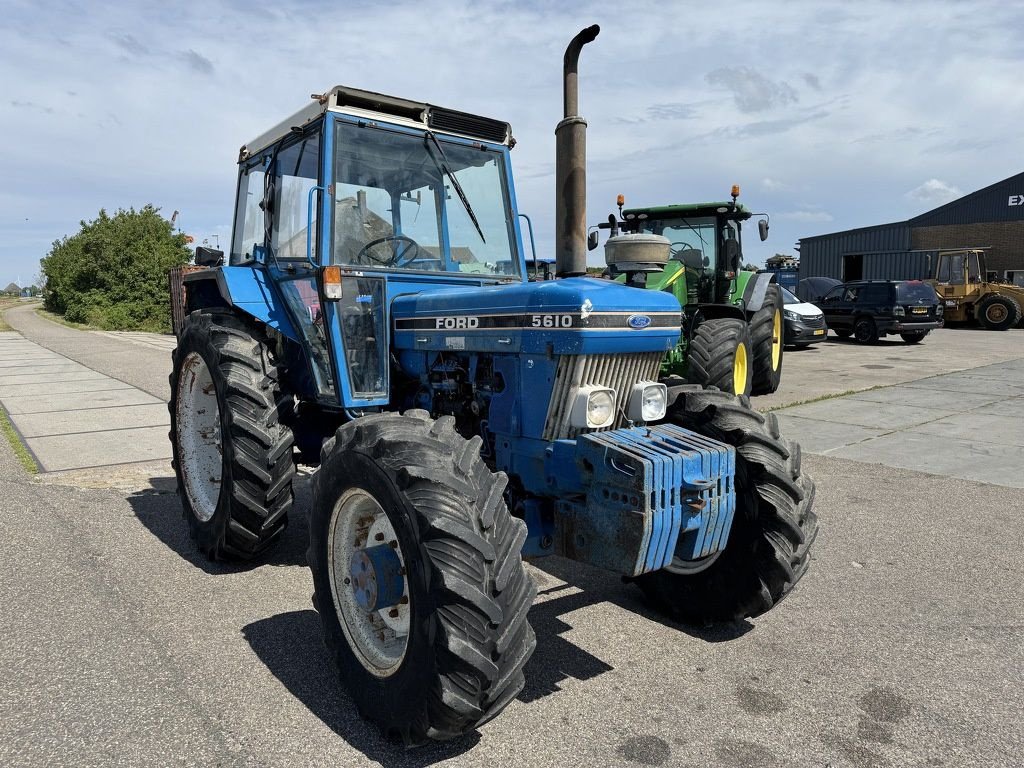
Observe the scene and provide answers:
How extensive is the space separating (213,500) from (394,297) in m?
1.73

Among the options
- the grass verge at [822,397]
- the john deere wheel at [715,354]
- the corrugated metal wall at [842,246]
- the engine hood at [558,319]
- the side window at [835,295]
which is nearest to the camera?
the engine hood at [558,319]

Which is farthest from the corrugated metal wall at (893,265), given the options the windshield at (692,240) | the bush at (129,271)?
the bush at (129,271)

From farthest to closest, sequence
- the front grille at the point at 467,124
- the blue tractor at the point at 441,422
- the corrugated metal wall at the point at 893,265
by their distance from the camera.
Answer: the corrugated metal wall at the point at 893,265, the front grille at the point at 467,124, the blue tractor at the point at 441,422

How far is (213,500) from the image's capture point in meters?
4.53

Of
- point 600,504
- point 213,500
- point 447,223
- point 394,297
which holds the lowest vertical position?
point 213,500

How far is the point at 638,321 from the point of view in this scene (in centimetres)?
320

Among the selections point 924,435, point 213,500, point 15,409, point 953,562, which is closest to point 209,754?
point 213,500

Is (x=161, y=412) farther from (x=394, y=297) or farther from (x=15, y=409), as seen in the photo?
(x=394, y=297)

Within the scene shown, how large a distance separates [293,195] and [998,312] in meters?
24.8

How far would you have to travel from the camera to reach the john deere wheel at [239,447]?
383cm

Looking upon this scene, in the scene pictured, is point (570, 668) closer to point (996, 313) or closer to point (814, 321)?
point (814, 321)

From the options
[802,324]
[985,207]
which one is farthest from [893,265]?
[802,324]

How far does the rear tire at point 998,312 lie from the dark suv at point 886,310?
5.46m

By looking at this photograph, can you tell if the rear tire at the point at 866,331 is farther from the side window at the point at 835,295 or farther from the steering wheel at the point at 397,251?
the steering wheel at the point at 397,251
